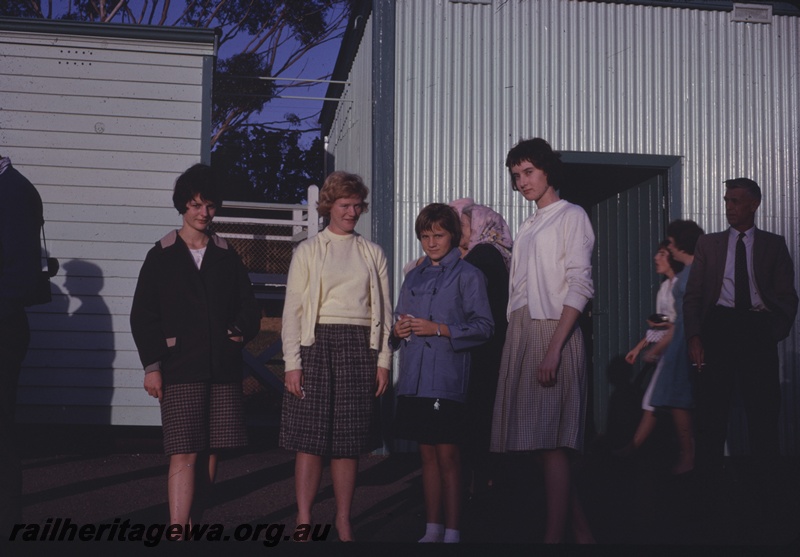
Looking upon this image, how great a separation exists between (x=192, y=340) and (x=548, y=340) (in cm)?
168

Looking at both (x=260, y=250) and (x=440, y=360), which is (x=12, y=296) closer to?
(x=440, y=360)

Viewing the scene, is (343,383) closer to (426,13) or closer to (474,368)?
(474,368)

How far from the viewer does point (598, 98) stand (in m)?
9.20

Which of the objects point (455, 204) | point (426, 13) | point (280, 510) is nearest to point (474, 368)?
point (455, 204)

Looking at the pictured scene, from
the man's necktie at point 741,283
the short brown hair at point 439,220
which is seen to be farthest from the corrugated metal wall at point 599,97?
the short brown hair at point 439,220

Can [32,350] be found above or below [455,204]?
below

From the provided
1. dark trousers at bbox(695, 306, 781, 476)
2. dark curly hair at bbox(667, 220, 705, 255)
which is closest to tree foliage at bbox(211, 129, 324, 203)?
dark curly hair at bbox(667, 220, 705, 255)

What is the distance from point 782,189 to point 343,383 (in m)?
6.19

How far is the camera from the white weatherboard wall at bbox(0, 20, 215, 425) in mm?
8523

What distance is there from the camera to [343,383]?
4.79 m

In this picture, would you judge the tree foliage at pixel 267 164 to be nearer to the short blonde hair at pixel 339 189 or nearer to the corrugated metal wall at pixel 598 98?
the corrugated metal wall at pixel 598 98

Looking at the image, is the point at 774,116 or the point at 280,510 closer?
the point at 280,510

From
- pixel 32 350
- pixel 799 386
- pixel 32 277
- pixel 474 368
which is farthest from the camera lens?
pixel 799 386

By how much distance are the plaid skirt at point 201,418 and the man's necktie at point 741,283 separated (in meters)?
3.08
